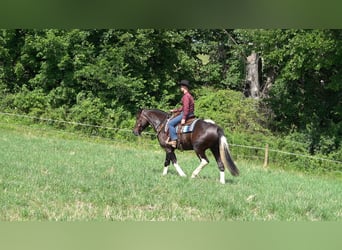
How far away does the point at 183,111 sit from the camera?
352 inches

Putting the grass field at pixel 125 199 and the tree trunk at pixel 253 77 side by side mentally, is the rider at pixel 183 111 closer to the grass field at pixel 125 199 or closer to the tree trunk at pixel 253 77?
the grass field at pixel 125 199

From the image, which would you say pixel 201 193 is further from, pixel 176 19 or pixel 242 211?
pixel 176 19

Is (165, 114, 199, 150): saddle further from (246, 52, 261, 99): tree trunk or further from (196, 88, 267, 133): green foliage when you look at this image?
(246, 52, 261, 99): tree trunk

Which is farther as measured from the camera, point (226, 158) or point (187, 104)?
point (187, 104)

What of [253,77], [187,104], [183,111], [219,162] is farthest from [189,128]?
[253,77]

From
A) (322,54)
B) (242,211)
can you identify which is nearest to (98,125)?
(322,54)

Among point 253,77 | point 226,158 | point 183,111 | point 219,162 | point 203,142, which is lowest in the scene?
point 219,162

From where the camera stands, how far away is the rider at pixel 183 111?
860 cm

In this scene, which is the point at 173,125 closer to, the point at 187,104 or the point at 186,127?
the point at 186,127

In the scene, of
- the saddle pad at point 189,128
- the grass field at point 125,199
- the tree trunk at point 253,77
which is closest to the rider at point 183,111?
the saddle pad at point 189,128

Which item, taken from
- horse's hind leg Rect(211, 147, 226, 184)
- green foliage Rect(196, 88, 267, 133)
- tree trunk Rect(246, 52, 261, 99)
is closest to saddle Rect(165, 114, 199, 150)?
horse's hind leg Rect(211, 147, 226, 184)

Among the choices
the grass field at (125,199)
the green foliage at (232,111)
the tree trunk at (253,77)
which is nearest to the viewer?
the grass field at (125,199)

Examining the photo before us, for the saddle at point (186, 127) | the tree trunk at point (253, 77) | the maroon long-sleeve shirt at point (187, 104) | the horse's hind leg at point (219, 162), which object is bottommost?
the horse's hind leg at point (219, 162)

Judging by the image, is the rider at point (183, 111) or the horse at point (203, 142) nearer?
the horse at point (203, 142)
